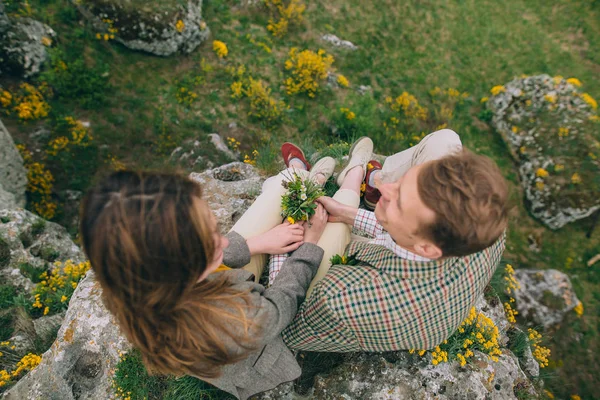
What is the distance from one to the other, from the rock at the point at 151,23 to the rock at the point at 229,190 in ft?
13.1

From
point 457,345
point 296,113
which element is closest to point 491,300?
point 457,345

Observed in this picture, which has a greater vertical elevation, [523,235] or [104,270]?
[104,270]

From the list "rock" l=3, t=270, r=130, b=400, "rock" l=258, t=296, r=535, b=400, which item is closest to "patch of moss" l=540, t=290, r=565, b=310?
"rock" l=258, t=296, r=535, b=400

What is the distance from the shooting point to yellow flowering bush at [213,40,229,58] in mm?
7117

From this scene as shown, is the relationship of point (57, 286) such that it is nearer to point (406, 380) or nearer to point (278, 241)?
point (278, 241)

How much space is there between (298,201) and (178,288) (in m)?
1.60

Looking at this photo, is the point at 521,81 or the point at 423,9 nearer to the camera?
the point at 521,81

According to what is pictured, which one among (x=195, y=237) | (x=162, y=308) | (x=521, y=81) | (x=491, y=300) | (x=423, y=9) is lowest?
(x=491, y=300)

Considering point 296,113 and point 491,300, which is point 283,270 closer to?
point 491,300

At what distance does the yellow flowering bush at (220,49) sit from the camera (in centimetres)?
712

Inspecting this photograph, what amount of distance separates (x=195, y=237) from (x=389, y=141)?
19.4 feet

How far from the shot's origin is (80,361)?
287cm

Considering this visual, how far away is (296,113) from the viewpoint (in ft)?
22.7

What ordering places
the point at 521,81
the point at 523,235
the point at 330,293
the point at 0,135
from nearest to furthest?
the point at 330,293 < the point at 0,135 < the point at 523,235 < the point at 521,81
